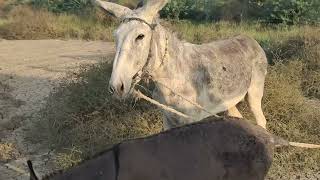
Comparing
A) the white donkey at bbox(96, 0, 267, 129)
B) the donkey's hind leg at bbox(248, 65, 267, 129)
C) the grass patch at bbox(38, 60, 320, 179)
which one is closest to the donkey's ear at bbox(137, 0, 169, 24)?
the white donkey at bbox(96, 0, 267, 129)

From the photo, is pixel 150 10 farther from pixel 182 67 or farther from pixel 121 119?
pixel 121 119

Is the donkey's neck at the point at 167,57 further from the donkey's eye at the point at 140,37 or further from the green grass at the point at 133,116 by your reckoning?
Result: the green grass at the point at 133,116

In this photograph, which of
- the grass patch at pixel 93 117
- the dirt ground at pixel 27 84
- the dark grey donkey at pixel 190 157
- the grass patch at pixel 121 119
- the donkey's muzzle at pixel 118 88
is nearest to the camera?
the dark grey donkey at pixel 190 157

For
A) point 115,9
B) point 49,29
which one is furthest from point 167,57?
point 49,29

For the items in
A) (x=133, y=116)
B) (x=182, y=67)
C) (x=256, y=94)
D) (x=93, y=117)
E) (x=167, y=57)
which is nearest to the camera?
(x=167, y=57)

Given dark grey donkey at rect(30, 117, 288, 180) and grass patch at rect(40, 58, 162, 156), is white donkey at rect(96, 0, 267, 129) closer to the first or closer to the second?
dark grey donkey at rect(30, 117, 288, 180)

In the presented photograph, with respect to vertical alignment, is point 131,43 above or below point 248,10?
above

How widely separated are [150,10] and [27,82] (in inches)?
235

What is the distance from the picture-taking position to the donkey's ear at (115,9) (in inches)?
159

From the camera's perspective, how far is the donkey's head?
149 inches

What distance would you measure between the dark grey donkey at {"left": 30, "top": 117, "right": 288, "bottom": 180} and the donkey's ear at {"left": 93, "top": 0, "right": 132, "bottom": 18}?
1357mm

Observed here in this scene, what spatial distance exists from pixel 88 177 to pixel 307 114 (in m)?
4.24

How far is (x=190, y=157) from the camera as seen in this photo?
2928 millimetres

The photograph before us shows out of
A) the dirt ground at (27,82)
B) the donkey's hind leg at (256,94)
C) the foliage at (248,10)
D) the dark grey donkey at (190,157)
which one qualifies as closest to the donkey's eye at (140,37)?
the dark grey donkey at (190,157)
